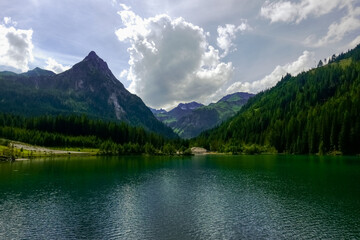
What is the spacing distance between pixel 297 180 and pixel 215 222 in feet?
156

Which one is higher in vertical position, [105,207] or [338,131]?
[338,131]

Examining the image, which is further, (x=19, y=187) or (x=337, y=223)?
(x=19, y=187)

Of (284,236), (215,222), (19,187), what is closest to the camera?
(284,236)

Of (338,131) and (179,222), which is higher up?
(338,131)

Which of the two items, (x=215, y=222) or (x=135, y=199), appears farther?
(x=135, y=199)

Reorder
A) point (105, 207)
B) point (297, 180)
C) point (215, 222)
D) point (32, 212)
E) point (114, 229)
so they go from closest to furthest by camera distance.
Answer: point (114, 229) < point (215, 222) < point (32, 212) < point (105, 207) < point (297, 180)

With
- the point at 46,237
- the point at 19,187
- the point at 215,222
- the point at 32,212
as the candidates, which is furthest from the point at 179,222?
the point at 19,187

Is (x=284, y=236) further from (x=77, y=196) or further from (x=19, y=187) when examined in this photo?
(x=19, y=187)

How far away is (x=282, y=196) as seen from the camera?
5909 cm

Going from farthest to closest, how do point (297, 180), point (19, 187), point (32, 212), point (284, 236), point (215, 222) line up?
point (297, 180)
point (19, 187)
point (32, 212)
point (215, 222)
point (284, 236)

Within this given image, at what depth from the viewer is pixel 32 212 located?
157ft

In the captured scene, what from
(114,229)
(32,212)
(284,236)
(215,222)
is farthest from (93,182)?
(284,236)

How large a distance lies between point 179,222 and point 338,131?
185127 millimetres

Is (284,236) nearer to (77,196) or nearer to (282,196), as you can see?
(282,196)
